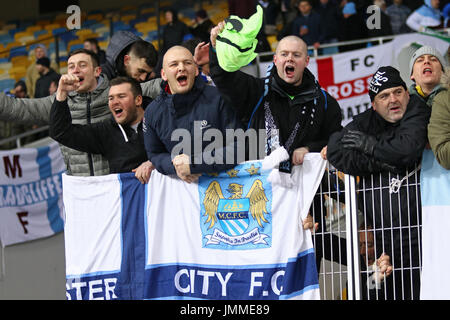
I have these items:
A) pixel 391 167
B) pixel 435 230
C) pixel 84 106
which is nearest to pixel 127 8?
pixel 84 106

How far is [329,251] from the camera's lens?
219 inches

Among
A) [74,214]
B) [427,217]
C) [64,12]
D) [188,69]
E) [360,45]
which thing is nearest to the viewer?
[427,217]

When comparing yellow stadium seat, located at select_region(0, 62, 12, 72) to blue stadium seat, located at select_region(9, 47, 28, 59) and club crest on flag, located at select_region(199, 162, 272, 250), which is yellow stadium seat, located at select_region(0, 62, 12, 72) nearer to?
blue stadium seat, located at select_region(9, 47, 28, 59)

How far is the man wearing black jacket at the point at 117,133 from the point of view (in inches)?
253

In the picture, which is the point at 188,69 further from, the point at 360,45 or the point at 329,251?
the point at 360,45

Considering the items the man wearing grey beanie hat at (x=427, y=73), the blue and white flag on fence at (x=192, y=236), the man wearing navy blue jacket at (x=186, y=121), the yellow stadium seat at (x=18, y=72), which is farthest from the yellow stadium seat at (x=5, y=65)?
the man wearing grey beanie hat at (x=427, y=73)

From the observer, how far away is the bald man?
5598 millimetres

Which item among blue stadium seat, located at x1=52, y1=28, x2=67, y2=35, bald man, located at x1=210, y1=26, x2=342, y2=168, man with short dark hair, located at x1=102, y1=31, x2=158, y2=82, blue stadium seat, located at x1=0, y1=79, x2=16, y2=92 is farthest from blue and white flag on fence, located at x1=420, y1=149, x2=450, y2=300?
blue stadium seat, located at x1=52, y1=28, x2=67, y2=35

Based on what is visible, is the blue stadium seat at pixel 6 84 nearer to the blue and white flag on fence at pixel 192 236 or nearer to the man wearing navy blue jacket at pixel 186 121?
the blue and white flag on fence at pixel 192 236

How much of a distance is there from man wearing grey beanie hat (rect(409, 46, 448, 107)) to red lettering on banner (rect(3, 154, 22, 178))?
6.93m

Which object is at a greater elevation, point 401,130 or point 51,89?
point 51,89

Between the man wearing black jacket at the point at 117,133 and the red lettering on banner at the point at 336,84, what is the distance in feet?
19.6
